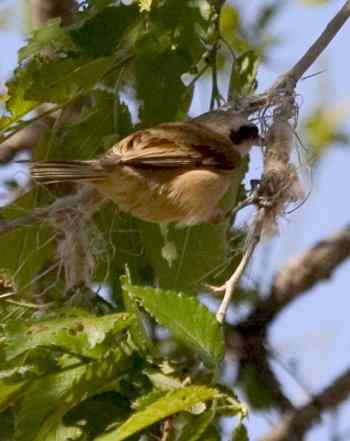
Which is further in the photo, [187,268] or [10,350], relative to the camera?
[187,268]

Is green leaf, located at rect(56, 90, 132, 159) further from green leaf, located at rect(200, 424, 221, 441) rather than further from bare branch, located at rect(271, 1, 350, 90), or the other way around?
green leaf, located at rect(200, 424, 221, 441)

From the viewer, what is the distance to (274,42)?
421cm

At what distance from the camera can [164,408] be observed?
2471 mm

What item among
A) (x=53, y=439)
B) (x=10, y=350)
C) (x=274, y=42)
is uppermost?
(x=274, y=42)

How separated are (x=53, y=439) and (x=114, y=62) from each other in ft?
4.31

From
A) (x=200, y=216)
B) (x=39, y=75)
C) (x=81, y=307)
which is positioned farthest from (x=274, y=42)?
(x=81, y=307)

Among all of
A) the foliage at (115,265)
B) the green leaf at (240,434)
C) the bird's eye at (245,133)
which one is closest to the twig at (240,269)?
the foliage at (115,265)

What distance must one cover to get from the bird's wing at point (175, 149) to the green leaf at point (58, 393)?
116 centimetres

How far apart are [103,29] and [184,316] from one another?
1.23m

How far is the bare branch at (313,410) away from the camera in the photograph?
3.87m

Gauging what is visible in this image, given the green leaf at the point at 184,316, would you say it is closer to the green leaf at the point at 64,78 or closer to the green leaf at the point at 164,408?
the green leaf at the point at 164,408

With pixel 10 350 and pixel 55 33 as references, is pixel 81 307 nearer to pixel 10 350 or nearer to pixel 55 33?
pixel 10 350

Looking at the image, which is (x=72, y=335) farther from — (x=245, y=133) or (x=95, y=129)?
(x=245, y=133)

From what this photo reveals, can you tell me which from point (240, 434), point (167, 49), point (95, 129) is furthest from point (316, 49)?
point (240, 434)
